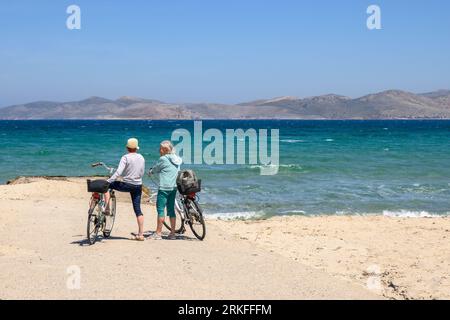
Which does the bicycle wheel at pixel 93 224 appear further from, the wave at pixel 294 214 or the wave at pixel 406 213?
the wave at pixel 406 213

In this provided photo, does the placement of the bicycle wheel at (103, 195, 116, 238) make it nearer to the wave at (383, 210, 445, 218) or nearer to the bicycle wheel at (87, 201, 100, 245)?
the bicycle wheel at (87, 201, 100, 245)

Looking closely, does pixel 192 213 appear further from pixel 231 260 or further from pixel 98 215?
pixel 231 260

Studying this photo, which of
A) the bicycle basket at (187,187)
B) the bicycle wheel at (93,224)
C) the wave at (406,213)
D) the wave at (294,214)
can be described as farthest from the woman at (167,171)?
the wave at (406,213)

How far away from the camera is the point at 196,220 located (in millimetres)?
10188

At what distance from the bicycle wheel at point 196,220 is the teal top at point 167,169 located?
0.51 metres

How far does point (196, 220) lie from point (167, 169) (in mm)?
1104

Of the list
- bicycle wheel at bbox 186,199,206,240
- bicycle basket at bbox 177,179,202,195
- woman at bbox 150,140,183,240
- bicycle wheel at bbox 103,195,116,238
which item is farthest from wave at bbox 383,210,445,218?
bicycle wheel at bbox 103,195,116,238

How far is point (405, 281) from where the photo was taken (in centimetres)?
792

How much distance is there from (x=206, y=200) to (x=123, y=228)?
6974 millimetres

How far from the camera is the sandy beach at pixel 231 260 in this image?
6.88 metres

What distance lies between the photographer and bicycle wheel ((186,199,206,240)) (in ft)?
33.0
